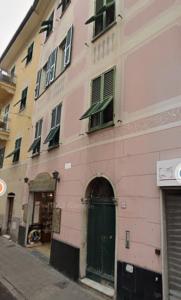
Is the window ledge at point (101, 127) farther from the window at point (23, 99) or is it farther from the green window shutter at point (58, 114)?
the window at point (23, 99)

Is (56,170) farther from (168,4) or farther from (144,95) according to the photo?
(168,4)

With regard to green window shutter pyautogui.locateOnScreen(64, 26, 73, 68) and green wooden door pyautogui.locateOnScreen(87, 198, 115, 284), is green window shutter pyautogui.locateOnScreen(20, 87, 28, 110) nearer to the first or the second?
green window shutter pyautogui.locateOnScreen(64, 26, 73, 68)

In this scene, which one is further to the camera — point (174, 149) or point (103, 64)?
point (103, 64)

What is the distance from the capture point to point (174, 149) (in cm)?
543

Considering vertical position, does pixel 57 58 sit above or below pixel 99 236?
above

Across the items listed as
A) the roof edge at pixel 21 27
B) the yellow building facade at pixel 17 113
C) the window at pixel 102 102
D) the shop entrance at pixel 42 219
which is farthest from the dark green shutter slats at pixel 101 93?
the roof edge at pixel 21 27

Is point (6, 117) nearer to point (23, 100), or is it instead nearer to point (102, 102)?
point (23, 100)

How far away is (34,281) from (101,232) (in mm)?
2480

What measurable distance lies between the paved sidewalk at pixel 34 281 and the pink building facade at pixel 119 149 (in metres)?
0.40

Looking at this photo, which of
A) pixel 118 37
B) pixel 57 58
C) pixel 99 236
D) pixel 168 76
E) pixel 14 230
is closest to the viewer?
pixel 168 76

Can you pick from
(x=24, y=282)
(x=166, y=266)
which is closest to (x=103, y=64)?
(x=166, y=266)

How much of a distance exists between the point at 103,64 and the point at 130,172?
12.5ft

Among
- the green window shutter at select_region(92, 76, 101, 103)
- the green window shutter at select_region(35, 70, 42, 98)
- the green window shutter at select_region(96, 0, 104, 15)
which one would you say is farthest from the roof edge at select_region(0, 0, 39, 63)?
the green window shutter at select_region(92, 76, 101, 103)

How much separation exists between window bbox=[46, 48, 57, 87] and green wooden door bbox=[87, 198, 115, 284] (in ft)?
21.8
